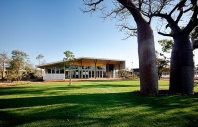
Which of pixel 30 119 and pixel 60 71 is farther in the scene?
pixel 60 71

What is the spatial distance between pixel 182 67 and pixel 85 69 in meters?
26.8

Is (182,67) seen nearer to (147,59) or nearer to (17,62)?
(147,59)

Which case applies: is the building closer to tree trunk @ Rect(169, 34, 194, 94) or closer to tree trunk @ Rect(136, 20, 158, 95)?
tree trunk @ Rect(136, 20, 158, 95)

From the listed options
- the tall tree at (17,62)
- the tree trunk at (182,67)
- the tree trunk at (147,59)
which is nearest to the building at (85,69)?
the tall tree at (17,62)

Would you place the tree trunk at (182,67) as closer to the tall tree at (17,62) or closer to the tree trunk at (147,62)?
the tree trunk at (147,62)

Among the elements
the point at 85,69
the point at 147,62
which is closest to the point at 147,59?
the point at 147,62

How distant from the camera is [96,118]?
3.12 m

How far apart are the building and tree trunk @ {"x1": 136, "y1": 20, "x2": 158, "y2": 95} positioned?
20.4 metres

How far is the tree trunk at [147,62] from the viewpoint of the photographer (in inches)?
253

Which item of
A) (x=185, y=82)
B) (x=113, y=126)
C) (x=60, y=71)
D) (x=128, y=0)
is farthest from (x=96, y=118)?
(x=60, y=71)

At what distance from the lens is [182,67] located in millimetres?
6848

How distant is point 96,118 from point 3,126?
176cm

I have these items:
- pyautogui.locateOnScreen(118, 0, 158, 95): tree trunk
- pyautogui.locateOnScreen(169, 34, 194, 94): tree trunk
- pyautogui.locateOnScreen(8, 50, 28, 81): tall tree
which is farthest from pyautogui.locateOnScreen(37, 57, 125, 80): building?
pyautogui.locateOnScreen(169, 34, 194, 94): tree trunk

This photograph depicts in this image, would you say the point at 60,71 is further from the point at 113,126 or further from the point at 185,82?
the point at 113,126
